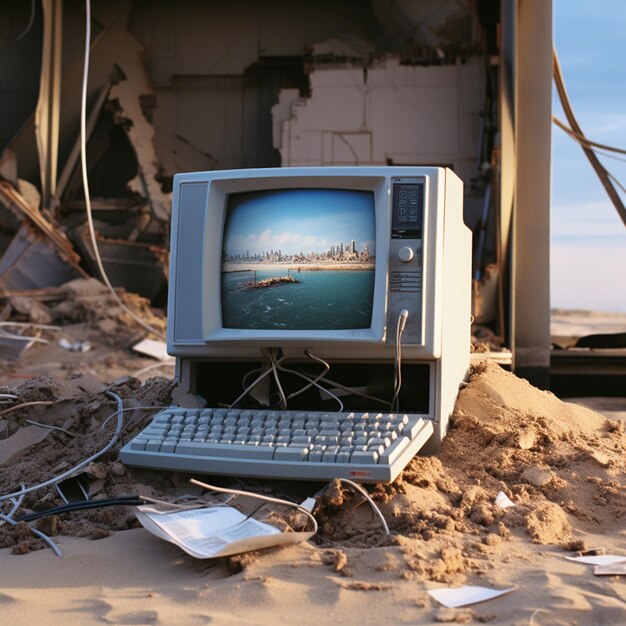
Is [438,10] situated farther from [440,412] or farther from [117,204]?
[440,412]

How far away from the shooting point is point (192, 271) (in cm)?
298

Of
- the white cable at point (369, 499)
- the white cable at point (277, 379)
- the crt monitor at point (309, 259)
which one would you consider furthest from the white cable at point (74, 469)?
the white cable at point (369, 499)

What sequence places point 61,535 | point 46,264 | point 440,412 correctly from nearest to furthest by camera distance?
point 61,535 < point 440,412 < point 46,264

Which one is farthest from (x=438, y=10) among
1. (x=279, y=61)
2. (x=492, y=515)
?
(x=492, y=515)

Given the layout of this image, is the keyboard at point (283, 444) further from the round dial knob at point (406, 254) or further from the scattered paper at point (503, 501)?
the round dial knob at point (406, 254)

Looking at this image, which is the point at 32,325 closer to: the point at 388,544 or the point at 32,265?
the point at 32,265

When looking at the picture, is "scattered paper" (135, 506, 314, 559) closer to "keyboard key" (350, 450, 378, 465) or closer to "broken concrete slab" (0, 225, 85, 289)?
"keyboard key" (350, 450, 378, 465)

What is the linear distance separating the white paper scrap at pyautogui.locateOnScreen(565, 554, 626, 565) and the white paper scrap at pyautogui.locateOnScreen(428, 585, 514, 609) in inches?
11.9

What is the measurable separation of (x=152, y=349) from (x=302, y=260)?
4470 mm

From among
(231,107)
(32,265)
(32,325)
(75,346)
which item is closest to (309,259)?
(75,346)

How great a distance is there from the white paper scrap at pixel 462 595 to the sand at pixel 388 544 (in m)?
0.02

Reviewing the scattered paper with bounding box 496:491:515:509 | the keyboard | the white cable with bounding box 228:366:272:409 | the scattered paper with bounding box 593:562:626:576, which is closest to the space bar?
the keyboard

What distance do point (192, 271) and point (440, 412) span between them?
867mm

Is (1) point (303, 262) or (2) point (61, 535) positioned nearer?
(2) point (61, 535)
